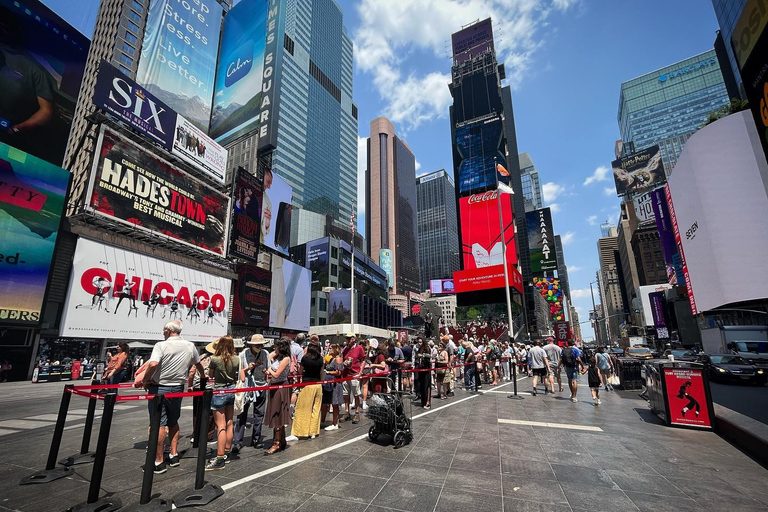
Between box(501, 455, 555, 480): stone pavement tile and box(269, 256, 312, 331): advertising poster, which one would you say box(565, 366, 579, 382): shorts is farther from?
box(269, 256, 312, 331): advertising poster

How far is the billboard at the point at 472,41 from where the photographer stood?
4225 inches

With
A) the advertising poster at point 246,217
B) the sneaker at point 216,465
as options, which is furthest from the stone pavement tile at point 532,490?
the advertising poster at point 246,217

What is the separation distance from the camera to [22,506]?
3.68 metres

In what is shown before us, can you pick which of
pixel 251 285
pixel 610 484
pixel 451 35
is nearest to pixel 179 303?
pixel 251 285

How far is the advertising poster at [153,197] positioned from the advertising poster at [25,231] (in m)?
2.98

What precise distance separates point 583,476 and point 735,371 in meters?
16.3

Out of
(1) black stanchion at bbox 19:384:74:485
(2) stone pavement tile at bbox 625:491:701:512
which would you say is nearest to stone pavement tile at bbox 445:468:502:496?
(2) stone pavement tile at bbox 625:491:701:512

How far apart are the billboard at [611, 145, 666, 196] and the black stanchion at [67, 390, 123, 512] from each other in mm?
115672

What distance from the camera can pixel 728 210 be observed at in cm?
2417

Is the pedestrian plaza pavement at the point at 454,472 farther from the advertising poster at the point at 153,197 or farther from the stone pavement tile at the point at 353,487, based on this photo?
the advertising poster at the point at 153,197

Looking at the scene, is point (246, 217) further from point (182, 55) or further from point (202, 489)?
point (202, 489)

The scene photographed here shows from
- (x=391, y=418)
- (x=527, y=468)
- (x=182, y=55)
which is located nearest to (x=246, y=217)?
(x=182, y=55)

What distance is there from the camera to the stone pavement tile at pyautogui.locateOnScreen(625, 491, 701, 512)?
11.8ft

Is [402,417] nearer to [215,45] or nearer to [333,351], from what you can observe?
[333,351]
